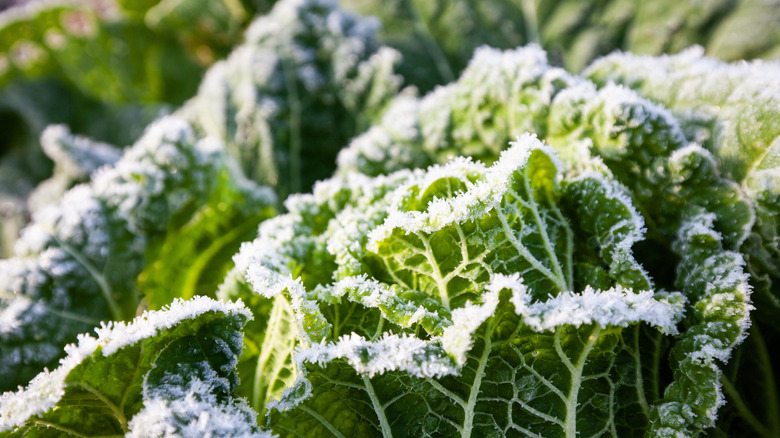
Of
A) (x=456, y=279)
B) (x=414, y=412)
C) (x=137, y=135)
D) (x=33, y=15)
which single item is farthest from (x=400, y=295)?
(x=33, y=15)

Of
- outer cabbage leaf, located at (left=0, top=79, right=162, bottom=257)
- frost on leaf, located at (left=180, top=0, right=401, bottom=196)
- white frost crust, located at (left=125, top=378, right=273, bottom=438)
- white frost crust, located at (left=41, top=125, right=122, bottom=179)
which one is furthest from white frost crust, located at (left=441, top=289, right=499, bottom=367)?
outer cabbage leaf, located at (left=0, top=79, right=162, bottom=257)

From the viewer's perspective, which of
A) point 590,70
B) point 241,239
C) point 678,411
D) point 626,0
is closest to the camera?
point 678,411

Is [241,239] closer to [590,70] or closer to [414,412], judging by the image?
[414,412]

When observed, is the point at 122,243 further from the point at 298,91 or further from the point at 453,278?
the point at 453,278

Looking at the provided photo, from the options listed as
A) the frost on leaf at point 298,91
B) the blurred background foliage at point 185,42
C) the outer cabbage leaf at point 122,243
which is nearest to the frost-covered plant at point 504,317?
the outer cabbage leaf at point 122,243

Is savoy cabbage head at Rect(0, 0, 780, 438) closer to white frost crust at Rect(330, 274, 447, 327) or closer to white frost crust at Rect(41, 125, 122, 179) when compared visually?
white frost crust at Rect(330, 274, 447, 327)

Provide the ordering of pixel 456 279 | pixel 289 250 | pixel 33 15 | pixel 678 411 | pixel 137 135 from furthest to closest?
1. pixel 137 135
2. pixel 33 15
3. pixel 289 250
4. pixel 456 279
5. pixel 678 411

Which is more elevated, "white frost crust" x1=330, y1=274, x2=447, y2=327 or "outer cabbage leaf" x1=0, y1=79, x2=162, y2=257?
"outer cabbage leaf" x1=0, y1=79, x2=162, y2=257
